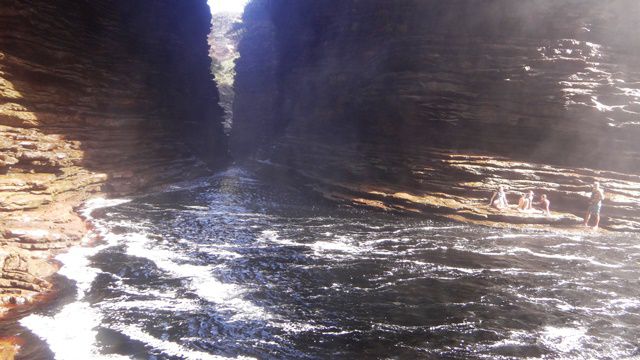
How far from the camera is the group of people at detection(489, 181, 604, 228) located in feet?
53.2

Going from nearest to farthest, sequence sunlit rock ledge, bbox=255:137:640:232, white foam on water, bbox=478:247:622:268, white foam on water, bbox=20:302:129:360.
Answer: white foam on water, bbox=20:302:129:360 < white foam on water, bbox=478:247:622:268 < sunlit rock ledge, bbox=255:137:640:232

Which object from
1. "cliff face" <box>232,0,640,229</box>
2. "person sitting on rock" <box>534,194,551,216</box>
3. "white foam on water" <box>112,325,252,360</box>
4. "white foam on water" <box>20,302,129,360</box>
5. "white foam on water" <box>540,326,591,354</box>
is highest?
"cliff face" <box>232,0,640,229</box>

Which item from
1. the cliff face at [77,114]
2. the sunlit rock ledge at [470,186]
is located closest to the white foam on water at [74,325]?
the cliff face at [77,114]

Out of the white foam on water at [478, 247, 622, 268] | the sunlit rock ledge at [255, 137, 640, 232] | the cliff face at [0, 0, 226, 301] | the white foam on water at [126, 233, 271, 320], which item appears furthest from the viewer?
the sunlit rock ledge at [255, 137, 640, 232]

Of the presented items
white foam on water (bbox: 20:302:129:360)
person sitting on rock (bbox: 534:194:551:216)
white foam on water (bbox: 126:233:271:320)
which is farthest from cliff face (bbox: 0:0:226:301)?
→ person sitting on rock (bbox: 534:194:551:216)

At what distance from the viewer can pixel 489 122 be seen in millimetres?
19453

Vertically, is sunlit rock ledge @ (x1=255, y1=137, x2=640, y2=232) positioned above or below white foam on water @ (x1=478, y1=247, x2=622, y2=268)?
above

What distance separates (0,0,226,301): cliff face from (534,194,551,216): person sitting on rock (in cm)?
1618

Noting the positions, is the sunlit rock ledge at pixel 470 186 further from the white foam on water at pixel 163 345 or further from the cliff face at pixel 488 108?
the white foam on water at pixel 163 345

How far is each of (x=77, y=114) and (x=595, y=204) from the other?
795 inches

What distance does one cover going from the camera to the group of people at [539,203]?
53.2ft

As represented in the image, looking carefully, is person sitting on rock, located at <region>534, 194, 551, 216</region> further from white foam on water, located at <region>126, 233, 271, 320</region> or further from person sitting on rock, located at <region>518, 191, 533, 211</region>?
white foam on water, located at <region>126, 233, 271, 320</region>

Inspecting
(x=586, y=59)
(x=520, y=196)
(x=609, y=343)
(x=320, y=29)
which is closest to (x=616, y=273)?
(x=609, y=343)

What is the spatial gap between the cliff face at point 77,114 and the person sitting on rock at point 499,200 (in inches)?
571
